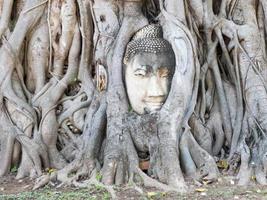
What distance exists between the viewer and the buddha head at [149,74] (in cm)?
433

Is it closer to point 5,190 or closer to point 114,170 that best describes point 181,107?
point 114,170

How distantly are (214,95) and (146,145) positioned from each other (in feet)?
3.44

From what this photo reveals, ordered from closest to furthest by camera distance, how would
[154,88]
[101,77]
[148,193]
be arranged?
[148,193] < [154,88] < [101,77]

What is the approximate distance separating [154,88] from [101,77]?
23.2 inches

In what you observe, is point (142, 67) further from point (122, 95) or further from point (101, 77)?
point (101, 77)

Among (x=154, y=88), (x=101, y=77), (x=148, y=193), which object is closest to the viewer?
(x=148, y=193)

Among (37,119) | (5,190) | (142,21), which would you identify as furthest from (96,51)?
(5,190)

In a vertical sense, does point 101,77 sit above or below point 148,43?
below

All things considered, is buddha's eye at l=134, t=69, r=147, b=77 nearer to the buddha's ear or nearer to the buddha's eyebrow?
the buddha's eyebrow

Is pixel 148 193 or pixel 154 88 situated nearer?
pixel 148 193

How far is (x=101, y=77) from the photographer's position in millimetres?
4582

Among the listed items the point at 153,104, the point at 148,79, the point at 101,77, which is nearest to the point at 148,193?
the point at 153,104

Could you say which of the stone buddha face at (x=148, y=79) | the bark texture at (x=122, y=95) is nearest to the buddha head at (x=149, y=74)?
the stone buddha face at (x=148, y=79)

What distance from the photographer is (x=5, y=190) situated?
4039 millimetres
